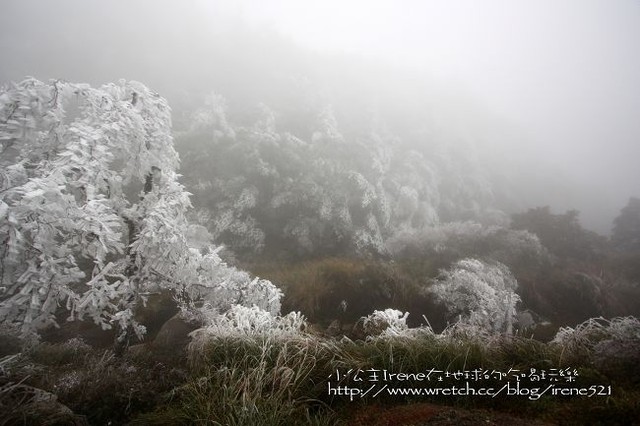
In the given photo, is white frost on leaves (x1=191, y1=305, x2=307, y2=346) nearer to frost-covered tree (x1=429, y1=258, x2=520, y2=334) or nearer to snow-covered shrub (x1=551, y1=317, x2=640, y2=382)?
snow-covered shrub (x1=551, y1=317, x2=640, y2=382)

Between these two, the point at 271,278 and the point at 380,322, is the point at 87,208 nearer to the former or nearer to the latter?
the point at 380,322

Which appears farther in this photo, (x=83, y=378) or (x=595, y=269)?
(x=595, y=269)

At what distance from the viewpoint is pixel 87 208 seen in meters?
4.28

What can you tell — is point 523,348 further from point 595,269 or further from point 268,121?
point 268,121

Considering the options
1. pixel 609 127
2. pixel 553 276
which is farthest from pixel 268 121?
pixel 609 127

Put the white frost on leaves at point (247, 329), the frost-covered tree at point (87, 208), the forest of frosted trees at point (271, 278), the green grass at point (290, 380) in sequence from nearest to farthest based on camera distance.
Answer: the green grass at point (290, 380), the forest of frosted trees at point (271, 278), the frost-covered tree at point (87, 208), the white frost on leaves at point (247, 329)

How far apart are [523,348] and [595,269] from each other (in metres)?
19.6

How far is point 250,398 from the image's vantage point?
141 inches

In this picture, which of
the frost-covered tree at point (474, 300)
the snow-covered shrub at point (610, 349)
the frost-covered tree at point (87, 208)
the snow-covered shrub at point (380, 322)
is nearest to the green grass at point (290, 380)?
the snow-covered shrub at point (610, 349)

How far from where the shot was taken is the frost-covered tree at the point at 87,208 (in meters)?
4.07

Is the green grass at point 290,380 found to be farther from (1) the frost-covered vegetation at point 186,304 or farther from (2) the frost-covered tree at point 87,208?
(2) the frost-covered tree at point 87,208

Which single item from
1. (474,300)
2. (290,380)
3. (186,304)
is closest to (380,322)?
(290,380)

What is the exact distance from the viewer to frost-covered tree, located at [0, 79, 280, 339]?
13.3 ft

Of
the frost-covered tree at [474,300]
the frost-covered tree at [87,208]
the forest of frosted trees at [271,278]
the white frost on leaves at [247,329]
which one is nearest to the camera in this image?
the forest of frosted trees at [271,278]
